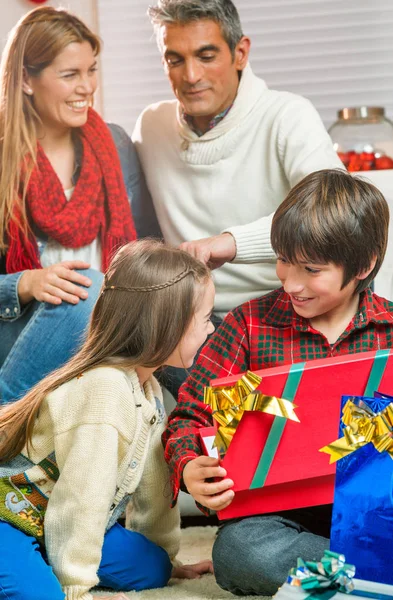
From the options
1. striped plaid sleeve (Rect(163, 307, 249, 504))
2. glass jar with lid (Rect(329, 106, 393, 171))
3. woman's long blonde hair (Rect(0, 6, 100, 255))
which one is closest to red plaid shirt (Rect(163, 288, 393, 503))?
striped plaid sleeve (Rect(163, 307, 249, 504))

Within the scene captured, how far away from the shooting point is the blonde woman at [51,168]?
6.32ft

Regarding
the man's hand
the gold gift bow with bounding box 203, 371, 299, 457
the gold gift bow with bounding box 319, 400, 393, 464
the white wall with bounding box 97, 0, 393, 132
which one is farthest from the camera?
the white wall with bounding box 97, 0, 393, 132

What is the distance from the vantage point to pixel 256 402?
1276 mm

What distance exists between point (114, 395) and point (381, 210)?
20.9 inches

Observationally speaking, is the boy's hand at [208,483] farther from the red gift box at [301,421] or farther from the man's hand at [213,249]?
the man's hand at [213,249]

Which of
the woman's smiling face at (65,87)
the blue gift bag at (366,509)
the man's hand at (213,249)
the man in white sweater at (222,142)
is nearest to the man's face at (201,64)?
the man in white sweater at (222,142)

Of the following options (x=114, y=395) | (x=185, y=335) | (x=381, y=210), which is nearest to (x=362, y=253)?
(x=381, y=210)

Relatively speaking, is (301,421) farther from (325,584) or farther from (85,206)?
(85,206)

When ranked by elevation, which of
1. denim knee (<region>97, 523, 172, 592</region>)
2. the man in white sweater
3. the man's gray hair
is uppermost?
the man's gray hair

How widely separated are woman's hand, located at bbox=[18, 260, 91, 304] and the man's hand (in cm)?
22

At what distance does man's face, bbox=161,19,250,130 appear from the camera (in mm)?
1985

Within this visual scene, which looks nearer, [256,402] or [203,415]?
[256,402]

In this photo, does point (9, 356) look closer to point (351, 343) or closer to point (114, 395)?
point (114, 395)

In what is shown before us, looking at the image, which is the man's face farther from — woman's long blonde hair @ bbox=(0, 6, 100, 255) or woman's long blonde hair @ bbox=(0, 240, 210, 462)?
woman's long blonde hair @ bbox=(0, 240, 210, 462)
